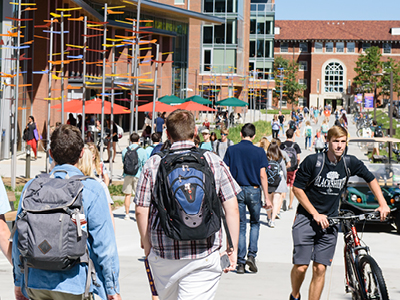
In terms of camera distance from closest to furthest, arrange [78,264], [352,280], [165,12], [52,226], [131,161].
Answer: [52,226], [78,264], [352,280], [131,161], [165,12]

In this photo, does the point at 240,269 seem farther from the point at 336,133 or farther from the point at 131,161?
the point at 131,161

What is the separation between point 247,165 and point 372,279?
3004 millimetres

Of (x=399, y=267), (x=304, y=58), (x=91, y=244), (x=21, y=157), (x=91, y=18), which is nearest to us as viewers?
(x=91, y=244)

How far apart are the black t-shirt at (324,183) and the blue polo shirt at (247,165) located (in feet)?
7.62

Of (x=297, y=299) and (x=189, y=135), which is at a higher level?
(x=189, y=135)

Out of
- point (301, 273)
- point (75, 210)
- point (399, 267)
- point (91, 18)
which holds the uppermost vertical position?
point (91, 18)

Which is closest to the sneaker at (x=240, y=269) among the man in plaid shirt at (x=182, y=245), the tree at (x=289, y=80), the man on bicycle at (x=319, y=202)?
the man on bicycle at (x=319, y=202)

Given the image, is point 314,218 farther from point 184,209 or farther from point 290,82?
point 290,82

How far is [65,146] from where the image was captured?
3.61m

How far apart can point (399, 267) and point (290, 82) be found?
292 feet

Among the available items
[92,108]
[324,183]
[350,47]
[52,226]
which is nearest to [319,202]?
[324,183]

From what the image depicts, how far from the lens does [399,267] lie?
8.73m

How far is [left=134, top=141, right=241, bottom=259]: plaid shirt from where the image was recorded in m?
3.96

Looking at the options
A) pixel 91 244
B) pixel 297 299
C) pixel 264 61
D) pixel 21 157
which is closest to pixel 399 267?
pixel 297 299
